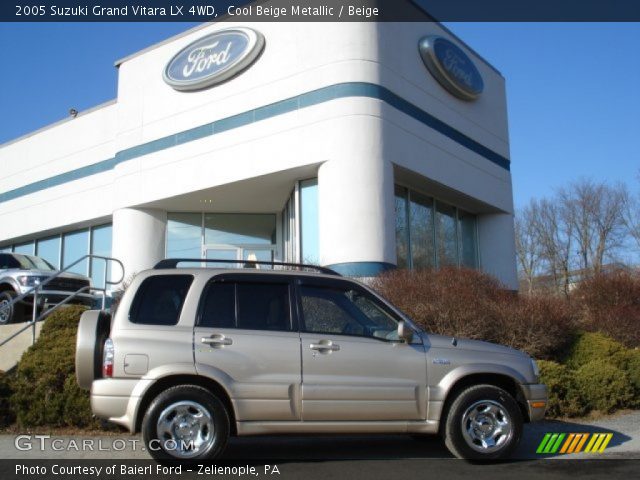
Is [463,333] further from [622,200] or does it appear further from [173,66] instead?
[622,200]

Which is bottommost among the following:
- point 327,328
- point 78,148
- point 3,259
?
point 327,328

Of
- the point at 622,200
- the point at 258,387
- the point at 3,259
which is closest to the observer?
the point at 258,387

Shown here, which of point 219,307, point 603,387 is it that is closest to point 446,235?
point 603,387

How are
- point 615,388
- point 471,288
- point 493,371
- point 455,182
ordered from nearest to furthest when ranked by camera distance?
point 493,371 < point 615,388 < point 471,288 < point 455,182

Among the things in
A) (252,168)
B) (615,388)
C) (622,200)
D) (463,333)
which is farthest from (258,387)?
(622,200)

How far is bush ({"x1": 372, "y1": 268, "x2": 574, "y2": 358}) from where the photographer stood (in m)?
10.8

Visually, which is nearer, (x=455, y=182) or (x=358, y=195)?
(x=358, y=195)

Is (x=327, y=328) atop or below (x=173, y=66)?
below

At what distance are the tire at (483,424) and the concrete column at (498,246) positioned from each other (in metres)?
15.2

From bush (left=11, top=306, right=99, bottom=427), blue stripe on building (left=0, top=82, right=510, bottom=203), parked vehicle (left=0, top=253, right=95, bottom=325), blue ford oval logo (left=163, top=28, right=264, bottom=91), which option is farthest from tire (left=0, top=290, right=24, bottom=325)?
blue ford oval logo (left=163, top=28, right=264, bottom=91)

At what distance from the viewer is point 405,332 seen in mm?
6441

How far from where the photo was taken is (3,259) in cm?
1539

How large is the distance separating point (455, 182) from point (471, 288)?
305 inches

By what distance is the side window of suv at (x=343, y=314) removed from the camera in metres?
6.67
